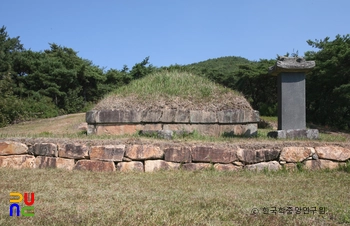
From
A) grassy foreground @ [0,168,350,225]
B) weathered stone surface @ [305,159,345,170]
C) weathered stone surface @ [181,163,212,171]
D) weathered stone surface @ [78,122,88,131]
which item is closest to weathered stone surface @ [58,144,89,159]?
grassy foreground @ [0,168,350,225]

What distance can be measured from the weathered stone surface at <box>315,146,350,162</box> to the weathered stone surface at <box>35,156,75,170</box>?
5.09m

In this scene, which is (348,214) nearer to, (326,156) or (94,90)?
(326,156)

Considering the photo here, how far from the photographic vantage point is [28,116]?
1661 centimetres

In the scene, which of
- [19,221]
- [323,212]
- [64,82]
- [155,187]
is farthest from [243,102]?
[64,82]

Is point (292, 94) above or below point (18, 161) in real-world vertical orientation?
above

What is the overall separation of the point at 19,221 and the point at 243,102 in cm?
686

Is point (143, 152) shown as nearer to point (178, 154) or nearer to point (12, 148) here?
point (178, 154)

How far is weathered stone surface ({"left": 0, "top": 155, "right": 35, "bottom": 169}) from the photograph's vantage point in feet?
21.2

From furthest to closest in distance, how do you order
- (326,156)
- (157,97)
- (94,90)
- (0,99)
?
(94,90) < (0,99) < (157,97) < (326,156)

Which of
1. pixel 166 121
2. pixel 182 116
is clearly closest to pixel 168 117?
pixel 166 121

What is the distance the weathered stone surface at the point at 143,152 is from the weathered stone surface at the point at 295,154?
249 cm

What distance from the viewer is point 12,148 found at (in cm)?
657

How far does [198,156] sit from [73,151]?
2.58 m

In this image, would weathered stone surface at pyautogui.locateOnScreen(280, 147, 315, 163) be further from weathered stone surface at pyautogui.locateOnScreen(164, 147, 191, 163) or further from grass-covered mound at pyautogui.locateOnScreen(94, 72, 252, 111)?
grass-covered mound at pyautogui.locateOnScreen(94, 72, 252, 111)
